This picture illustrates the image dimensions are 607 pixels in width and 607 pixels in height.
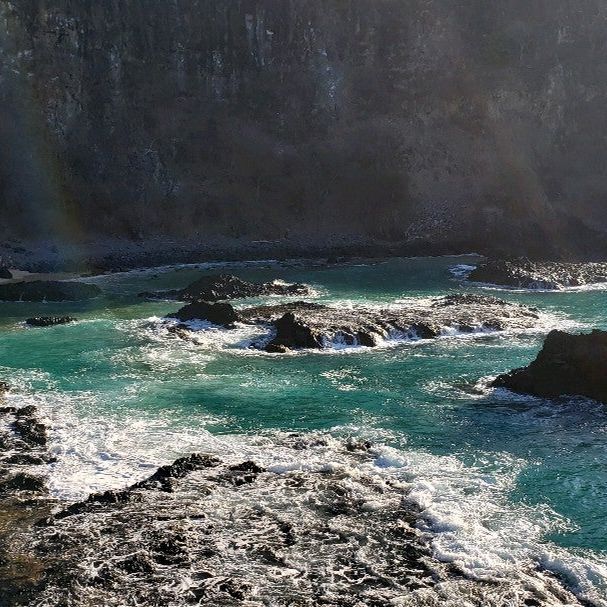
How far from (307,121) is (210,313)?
164ft

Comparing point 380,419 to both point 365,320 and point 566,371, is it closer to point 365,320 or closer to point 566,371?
point 566,371

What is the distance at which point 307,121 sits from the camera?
8512cm

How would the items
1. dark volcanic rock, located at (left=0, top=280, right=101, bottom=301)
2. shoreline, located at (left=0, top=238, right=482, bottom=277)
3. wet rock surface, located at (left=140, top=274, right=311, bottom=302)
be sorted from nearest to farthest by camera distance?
wet rock surface, located at (left=140, top=274, right=311, bottom=302), dark volcanic rock, located at (left=0, top=280, right=101, bottom=301), shoreline, located at (left=0, top=238, right=482, bottom=277)

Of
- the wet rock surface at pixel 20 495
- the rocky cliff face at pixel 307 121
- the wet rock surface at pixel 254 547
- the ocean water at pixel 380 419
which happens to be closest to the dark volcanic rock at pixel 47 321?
the ocean water at pixel 380 419

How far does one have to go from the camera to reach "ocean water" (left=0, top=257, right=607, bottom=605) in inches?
656

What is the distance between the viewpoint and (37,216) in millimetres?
73000

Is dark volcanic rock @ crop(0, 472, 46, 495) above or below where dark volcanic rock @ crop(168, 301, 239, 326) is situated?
below

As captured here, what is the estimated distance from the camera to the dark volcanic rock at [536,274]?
5356 cm

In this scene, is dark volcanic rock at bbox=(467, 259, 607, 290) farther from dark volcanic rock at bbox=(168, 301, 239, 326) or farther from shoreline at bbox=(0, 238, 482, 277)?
dark volcanic rock at bbox=(168, 301, 239, 326)

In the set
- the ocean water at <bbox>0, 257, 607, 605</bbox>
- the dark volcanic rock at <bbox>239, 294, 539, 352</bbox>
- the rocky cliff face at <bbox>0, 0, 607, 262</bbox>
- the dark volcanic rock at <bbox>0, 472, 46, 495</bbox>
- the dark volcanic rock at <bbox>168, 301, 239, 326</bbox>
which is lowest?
the ocean water at <bbox>0, 257, 607, 605</bbox>

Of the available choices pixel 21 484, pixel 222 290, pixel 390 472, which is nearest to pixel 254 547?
pixel 390 472

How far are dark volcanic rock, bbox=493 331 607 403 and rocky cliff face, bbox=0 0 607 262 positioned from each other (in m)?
43.0

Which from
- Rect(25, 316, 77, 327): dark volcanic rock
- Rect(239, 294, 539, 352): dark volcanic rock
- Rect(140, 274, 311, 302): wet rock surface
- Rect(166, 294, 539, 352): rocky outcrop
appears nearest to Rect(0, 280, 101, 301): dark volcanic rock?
Rect(140, 274, 311, 302): wet rock surface

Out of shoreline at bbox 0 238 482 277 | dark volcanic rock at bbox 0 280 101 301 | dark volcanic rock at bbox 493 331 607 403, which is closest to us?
dark volcanic rock at bbox 493 331 607 403
